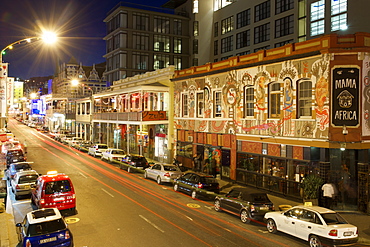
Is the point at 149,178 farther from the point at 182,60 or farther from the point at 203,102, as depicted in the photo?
the point at 182,60

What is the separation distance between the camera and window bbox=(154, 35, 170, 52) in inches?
2507

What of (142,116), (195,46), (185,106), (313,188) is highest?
(195,46)

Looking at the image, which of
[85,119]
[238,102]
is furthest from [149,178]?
[85,119]

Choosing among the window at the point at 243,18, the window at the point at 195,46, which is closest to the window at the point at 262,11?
the window at the point at 243,18

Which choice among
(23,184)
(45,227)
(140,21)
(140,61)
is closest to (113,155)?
(23,184)

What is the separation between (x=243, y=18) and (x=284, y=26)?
8444 millimetres

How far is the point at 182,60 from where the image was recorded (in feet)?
215

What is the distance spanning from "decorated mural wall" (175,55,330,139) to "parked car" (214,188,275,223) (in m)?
5.46

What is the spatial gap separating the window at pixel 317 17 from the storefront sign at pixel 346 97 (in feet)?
76.2

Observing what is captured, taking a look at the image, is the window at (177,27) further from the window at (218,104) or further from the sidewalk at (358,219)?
the sidewalk at (358,219)

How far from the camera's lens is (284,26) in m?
44.3

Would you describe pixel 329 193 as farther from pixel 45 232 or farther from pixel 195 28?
pixel 195 28

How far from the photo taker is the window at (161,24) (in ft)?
208

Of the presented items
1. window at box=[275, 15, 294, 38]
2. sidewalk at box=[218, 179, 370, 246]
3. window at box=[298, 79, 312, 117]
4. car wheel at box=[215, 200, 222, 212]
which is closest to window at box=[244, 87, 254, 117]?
window at box=[298, 79, 312, 117]
